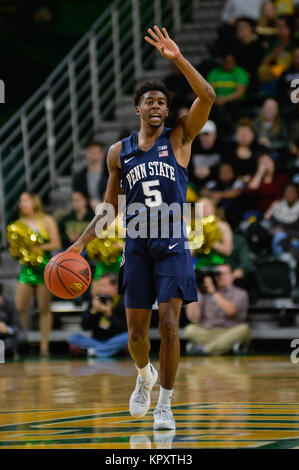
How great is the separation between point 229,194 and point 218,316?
160 cm

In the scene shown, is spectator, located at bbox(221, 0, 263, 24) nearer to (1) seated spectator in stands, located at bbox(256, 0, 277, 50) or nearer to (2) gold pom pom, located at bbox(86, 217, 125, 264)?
(1) seated spectator in stands, located at bbox(256, 0, 277, 50)

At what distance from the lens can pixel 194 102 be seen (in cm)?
557

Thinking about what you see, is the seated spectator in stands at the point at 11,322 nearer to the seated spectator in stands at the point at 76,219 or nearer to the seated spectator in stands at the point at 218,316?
the seated spectator in stands at the point at 76,219

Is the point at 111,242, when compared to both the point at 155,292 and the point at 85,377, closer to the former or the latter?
the point at 85,377

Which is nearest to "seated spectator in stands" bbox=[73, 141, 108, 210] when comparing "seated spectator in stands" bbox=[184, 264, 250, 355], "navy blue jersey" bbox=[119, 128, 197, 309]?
"seated spectator in stands" bbox=[184, 264, 250, 355]

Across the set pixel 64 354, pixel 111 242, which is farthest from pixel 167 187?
pixel 64 354

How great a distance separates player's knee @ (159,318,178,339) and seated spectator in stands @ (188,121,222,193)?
654 centimetres

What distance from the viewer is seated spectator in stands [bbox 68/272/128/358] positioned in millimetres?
10570

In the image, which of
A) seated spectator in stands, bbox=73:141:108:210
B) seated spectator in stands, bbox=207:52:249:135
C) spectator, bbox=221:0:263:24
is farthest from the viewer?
spectator, bbox=221:0:263:24

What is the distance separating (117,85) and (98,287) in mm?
4148

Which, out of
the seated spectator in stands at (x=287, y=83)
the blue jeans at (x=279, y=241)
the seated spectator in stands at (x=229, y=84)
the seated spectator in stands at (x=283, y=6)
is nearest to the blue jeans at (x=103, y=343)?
the blue jeans at (x=279, y=241)

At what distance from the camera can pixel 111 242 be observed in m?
10.6

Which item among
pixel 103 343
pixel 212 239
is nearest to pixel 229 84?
pixel 212 239

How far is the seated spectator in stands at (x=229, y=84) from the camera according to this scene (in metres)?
12.9
